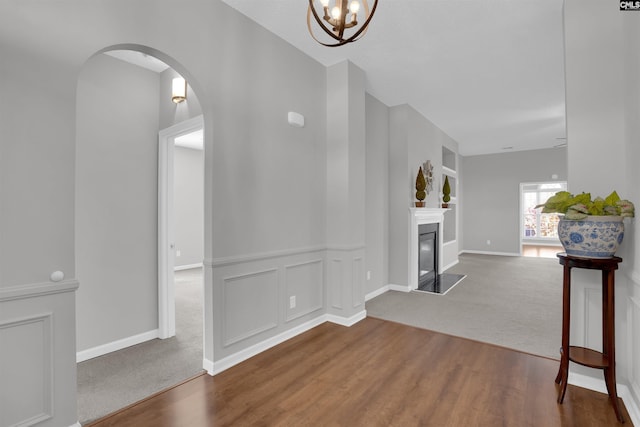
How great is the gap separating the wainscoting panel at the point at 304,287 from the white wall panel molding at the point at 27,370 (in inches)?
71.0

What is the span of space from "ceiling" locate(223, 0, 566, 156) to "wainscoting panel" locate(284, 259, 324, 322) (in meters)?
2.23

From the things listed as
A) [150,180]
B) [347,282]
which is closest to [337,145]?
[347,282]

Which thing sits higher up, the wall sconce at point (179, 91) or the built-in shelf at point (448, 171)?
the wall sconce at point (179, 91)

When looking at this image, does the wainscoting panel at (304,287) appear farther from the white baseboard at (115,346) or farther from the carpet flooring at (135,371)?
the white baseboard at (115,346)

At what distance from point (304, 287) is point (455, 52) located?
9.65ft

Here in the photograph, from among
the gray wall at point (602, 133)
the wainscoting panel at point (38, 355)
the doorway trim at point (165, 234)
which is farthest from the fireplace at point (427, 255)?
the wainscoting panel at point (38, 355)

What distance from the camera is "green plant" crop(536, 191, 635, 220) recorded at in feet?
6.25

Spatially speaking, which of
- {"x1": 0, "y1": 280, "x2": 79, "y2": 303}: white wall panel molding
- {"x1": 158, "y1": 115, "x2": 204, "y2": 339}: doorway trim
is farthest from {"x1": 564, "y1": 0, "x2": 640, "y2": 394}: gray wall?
{"x1": 158, "y1": 115, "x2": 204, "y2": 339}: doorway trim

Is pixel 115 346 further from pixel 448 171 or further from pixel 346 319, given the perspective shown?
pixel 448 171

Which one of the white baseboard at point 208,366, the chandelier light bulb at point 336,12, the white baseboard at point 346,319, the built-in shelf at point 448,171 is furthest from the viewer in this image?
the built-in shelf at point 448,171

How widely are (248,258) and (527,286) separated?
16.0 ft

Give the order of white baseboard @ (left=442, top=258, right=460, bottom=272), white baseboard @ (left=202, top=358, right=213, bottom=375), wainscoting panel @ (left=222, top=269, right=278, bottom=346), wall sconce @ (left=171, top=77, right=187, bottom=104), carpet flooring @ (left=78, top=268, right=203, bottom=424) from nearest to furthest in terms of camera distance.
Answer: carpet flooring @ (left=78, top=268, right=203, bottom=424) → white baseboard @ (left=202, top=358, right=213, bottom=375) → wainscoting panel @ (left=222, top=269, right=278, bottom=346) → wall sconce @ (left=171, top=77, right=187, bottom=104) → white baseboard @ (left=442, top=258, right=460, bottom=272)

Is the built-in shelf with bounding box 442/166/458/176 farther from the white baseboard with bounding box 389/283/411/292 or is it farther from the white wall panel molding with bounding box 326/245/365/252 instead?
the white wall panel molding with bounding box 326/245/365/252

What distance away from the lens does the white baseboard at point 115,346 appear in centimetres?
268
